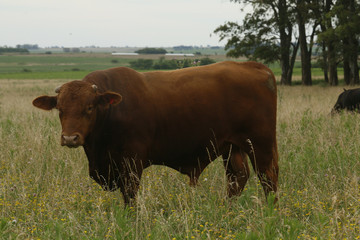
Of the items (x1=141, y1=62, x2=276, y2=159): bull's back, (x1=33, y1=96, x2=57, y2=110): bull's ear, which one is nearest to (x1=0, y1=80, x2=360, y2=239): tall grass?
(x1=141, y1=62, x2=276, y2=159): bull's back

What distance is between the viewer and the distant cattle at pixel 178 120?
4.67 m

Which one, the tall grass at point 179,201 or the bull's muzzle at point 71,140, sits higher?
the bull's muzzle at point 71,140

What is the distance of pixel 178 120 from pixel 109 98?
0.92 meters

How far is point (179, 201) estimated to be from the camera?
4.07 metres

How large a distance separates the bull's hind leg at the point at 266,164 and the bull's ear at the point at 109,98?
68.0 inches

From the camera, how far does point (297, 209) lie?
4711 mm

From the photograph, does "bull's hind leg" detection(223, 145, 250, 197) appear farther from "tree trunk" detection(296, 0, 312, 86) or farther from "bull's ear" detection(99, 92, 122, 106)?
"tree trunk" detection(296, 0, 312, 86)

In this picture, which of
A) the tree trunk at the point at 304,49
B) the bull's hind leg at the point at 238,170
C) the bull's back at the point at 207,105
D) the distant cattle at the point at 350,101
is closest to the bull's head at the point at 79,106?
the bull's back at the point at 207,105

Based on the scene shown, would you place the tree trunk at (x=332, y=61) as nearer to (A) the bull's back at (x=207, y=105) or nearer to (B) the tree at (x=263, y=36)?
(B) the tree at (x=263, y=36)

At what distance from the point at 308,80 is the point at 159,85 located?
2571cm

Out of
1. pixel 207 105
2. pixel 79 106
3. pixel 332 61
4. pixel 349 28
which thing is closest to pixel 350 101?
pixel 207 105

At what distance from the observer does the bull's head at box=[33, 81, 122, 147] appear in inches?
166

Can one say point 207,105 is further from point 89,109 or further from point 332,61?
point 332,61

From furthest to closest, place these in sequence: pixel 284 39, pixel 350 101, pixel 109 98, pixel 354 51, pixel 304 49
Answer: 1. pixel 284 39
2. pixel 304 49
3. pixel 354 51
4. pixel 350 101
5. pixel 109 98
